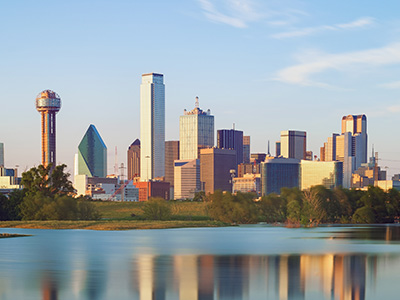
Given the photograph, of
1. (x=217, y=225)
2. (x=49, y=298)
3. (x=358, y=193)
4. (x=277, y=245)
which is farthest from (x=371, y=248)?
(x=358, y=193)

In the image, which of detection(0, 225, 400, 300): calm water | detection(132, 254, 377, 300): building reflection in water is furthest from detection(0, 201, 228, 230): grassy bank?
detection(132, 254, 377, 300): building reflection in water

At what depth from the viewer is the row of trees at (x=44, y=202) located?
127375 millimetres

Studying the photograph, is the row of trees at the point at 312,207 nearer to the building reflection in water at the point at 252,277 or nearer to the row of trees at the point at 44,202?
the row of trees at the point at 44,202

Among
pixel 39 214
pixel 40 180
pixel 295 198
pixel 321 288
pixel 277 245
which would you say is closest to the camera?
pixel 321 288

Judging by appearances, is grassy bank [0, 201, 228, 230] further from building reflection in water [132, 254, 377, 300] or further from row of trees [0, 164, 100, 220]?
building reflection in water [132, 254, 377, 300]

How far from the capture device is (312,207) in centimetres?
13562

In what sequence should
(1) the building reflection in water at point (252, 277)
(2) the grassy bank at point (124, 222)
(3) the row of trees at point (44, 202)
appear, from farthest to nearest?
1. (3) the row of trees at point (44, 202)
2. (2) the grassy bank at point (124, 222)
3. (1) the building reflection in water at point (252, 277)

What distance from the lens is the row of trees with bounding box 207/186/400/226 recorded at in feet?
→ 455

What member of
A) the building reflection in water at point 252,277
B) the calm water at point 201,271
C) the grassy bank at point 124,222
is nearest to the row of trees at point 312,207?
the grassy bank at point 124,222

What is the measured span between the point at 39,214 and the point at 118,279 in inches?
3531

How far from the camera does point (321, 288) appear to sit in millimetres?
36969

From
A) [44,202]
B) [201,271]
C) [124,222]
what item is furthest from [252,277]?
[44,202]

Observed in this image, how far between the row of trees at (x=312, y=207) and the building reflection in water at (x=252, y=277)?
78.4 m

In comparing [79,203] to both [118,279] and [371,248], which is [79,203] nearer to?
[371,248]
